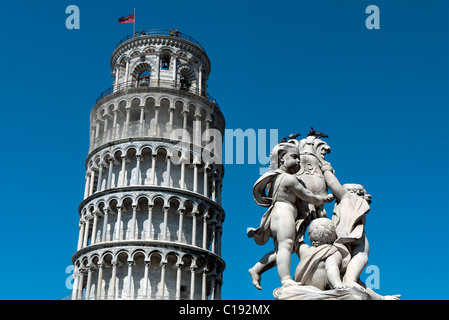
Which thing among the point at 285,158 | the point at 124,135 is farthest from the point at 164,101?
the point at 285,158

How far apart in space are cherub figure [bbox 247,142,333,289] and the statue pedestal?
32 cm

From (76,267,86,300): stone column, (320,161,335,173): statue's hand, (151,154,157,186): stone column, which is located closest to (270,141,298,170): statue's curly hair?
(320,161,335,173): statue's hand

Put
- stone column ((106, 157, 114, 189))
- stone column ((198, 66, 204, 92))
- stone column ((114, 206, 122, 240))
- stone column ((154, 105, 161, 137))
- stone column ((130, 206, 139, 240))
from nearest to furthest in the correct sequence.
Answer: stone column ((130, 206, 139, 240)), stone column ((114, 206, 122, 240)), stone column ((106, 157, 114, 189)), stone column ((154, 105, 161, 137)), stone column ((198, 66, 204, 92))

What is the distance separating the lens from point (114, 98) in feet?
193

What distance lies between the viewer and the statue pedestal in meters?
7.86

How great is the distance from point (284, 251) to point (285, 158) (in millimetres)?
1546

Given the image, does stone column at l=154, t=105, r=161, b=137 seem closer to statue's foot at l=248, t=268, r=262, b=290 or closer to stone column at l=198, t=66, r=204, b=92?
stone column at l=198, t=66, r=204, b=92

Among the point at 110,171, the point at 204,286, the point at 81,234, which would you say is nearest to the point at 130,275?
the point at 204,286

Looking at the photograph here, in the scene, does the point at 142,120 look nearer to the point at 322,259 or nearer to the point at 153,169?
the point at 153,169

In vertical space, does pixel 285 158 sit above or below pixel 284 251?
above
